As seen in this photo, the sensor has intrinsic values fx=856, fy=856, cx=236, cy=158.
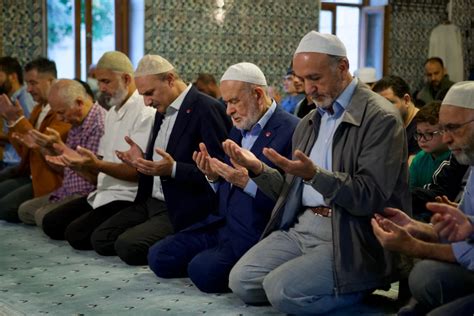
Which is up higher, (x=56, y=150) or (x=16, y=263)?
(x=56, y=150)

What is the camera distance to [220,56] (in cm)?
1145

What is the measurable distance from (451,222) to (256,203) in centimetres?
150

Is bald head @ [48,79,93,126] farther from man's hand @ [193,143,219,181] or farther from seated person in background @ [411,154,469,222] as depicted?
seated person in background @ [411,154,469,222]

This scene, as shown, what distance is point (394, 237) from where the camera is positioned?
11.1 feet

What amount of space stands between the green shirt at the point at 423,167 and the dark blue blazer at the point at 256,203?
2.68 feet

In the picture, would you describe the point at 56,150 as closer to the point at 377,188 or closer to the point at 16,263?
the point at 16,263

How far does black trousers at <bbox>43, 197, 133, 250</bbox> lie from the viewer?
5.81 meters

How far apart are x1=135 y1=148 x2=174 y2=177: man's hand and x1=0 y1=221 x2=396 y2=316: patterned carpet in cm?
→ 61

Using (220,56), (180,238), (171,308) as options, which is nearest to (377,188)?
(171,308)

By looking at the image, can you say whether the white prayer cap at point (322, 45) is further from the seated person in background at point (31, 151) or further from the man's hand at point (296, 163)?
the seated person in background at point (31, 151)

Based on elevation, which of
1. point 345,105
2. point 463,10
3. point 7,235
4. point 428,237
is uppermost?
point 463,10

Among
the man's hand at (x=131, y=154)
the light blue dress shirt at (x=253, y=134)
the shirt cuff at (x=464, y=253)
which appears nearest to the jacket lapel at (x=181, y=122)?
the man's hand at (x=131, y=154)

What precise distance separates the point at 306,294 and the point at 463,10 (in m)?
10.7

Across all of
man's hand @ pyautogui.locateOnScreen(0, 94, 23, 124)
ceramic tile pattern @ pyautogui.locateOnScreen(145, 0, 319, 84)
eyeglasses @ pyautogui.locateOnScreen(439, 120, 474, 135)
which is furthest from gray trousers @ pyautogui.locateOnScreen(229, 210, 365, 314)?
ceramic tile pattern @ pyautogui.locateOnScreen(145, 0, 319, 84)
